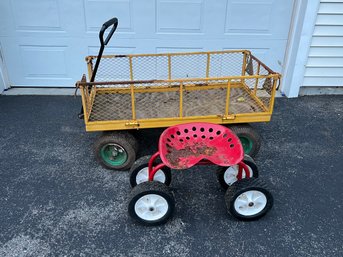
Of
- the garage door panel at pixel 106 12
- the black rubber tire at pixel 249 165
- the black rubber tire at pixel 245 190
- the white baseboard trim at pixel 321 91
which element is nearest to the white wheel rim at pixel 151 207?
the black rubber tire at pixel 245 190

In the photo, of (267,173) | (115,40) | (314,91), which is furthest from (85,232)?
(314,91)

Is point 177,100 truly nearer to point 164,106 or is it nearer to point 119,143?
point 164,106

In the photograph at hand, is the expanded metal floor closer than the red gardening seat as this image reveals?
No

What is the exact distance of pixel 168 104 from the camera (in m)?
3.66

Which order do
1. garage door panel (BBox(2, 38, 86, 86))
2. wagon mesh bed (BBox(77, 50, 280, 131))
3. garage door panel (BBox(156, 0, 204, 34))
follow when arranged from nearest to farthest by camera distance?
wagon mesh bed (BBox(77, 50, 280, 131)) < garage door panel (BBox(156, 0, 204, 34)) < garage door panel (BBox(2, 38, 86, 86))

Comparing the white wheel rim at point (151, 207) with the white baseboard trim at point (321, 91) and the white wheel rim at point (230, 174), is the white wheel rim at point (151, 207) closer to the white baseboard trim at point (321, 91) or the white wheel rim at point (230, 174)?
the white wheel rim at point (230, 174)

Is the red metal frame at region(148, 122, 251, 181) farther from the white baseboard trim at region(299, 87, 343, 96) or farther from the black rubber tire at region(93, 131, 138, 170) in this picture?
the white baseboard trim at region(299, 87, 343, 96)

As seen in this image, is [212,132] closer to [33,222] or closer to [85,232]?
[85,232]

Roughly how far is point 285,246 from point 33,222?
6.95 feet

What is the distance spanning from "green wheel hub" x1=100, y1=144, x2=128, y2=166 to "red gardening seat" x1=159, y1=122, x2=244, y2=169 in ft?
2.27

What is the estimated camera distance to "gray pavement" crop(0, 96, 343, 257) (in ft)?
8.23

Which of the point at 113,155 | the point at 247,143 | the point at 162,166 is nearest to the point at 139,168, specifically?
the point at 162,166

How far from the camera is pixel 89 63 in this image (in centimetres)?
368

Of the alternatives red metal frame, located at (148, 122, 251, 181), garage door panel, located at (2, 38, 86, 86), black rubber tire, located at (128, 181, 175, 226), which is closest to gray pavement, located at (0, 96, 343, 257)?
black rubber tire, located at (128, 181, 175, 226)
